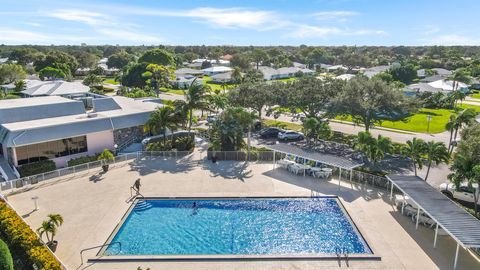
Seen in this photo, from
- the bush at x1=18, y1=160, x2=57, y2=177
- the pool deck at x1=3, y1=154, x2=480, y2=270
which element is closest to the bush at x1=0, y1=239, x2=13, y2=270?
the pool deck at x1=3, y1=154, x2=480, y2=270

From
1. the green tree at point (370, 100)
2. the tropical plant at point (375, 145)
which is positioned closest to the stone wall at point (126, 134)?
the green tree at point (370, 100)

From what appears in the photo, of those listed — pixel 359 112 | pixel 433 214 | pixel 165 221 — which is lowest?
pixel 165 221

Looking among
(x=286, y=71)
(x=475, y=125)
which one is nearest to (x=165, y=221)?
(x=475, y=125)

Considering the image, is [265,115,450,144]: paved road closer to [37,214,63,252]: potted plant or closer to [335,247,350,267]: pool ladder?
[335,247,350,267]: pool ladder

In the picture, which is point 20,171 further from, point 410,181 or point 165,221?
point 410,181

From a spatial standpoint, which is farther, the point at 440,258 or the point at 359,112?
the point at 359,112

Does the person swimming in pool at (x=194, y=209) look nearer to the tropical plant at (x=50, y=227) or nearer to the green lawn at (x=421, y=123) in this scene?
the tropical plant at (x=50, y=227)
